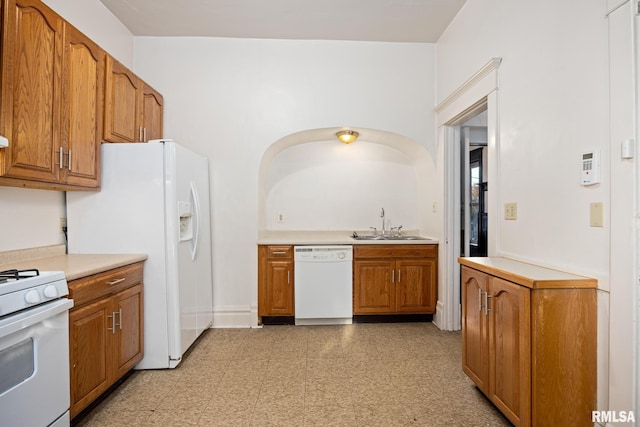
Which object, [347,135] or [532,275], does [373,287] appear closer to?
Answer: [347,135]

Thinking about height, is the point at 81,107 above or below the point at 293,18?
below

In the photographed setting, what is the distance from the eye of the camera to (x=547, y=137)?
1.86 meters

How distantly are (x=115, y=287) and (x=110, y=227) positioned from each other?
541 mm

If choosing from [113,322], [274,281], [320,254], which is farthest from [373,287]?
[113,322]

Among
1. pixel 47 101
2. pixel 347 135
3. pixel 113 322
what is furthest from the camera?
pixel 347 135

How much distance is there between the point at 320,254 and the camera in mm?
3420

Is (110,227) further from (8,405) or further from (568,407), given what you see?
(568,407)

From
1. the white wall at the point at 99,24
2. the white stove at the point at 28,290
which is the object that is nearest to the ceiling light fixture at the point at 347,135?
the white wall at the point at 99,24

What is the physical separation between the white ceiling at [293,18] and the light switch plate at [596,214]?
2.14 metres

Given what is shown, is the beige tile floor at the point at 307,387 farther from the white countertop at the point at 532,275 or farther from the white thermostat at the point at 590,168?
the white thermostat at the point at 590,168

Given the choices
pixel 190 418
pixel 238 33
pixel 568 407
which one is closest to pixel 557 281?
pixel 568 407

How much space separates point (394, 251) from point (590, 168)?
6.74 feet

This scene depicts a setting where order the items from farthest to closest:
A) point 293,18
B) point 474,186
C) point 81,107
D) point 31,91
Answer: point 474,186 < point 293,18 < point 81,107 < point 31,91

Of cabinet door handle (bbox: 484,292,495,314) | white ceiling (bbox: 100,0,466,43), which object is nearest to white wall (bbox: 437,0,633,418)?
cabinet door handle (bbox: 484,292,495,314)
